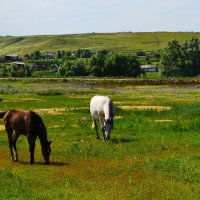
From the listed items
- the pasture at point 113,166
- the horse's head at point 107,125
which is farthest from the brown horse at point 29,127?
the horse's head at point 107,125

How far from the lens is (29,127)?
77.9ft

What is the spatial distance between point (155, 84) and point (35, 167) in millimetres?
93114

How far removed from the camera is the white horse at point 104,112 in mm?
30656

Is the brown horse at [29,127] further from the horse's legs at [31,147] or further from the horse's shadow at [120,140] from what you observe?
the horse's shadow at [120,140]

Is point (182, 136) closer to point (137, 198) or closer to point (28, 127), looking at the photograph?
point (28, 127)

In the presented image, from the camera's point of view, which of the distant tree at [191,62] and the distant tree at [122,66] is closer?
the distant tree at [191,62]

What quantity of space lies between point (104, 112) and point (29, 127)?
8536 mm

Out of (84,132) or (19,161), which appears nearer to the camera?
(19,161)

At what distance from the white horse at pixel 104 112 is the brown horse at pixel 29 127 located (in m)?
7.31

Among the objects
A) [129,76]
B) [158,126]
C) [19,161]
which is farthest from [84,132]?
[129,76]

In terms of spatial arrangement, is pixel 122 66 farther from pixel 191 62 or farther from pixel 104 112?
pixel 104 112

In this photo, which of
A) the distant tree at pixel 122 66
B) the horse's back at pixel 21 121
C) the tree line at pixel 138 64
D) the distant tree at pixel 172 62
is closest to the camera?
the horse's back at pixel 21 121

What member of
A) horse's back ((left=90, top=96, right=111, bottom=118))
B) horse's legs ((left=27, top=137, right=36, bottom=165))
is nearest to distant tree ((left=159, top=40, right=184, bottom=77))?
horse's back ((left=90, top=96, right=111, bottom=118))

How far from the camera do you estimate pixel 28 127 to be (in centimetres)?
2380
